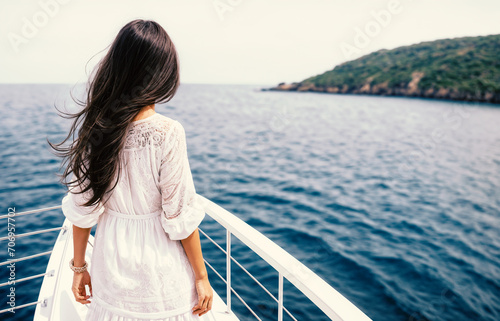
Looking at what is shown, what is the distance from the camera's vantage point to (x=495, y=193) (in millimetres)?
11781

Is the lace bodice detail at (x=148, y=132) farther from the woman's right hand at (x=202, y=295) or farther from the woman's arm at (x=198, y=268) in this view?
the woman's right hand at (x=202, y=295)

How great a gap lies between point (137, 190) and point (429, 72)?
59320 mm

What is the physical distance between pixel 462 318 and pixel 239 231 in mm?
5447

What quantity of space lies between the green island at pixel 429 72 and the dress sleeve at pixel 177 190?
5097cm

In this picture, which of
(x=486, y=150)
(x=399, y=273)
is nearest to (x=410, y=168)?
(x=486, y=150)

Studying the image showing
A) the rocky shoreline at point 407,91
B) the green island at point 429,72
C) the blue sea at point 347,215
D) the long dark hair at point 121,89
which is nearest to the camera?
the long dark hair at point 121,89

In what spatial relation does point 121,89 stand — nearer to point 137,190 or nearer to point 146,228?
point 137,190

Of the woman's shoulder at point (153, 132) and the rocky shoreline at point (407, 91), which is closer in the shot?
the woman's shoulder at point (153, 132)

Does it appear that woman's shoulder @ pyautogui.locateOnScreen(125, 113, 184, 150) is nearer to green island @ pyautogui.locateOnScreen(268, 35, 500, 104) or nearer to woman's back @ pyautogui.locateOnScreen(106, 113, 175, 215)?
woman's back @ pyautogui.locateOnScreen(106, 113, 175, 215)

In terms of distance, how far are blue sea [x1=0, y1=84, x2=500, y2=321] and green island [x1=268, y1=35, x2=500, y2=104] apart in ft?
94.7

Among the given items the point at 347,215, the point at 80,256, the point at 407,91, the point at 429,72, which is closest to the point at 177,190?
the point at 80,256

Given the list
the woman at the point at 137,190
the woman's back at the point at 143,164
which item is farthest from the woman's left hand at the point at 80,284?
the woman's back at the point at 143,164

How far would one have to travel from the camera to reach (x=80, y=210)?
3.74 ft

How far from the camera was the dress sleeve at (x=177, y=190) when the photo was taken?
1025mm
